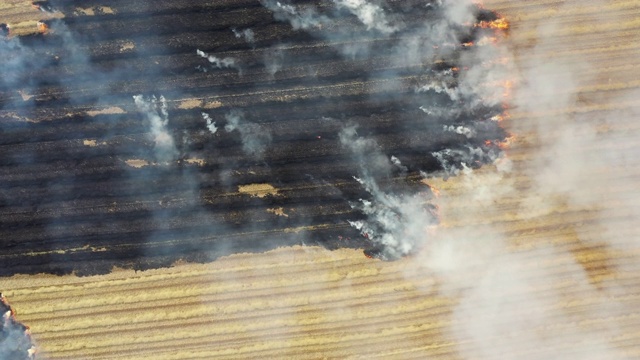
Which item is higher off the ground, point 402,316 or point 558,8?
point 558,8

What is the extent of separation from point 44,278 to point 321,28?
7.35 metres

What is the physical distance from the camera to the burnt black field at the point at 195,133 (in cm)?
816

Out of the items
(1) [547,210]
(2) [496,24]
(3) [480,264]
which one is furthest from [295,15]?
(1) [547,210]

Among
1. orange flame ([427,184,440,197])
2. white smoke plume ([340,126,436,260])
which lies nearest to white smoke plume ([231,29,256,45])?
white smoke plume ([340,126,436,260])

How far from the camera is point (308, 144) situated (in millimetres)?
8203

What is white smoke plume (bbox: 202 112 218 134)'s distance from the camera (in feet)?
26.9

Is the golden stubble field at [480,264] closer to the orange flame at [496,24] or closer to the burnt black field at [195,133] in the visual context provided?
the orange flame at [496,24]

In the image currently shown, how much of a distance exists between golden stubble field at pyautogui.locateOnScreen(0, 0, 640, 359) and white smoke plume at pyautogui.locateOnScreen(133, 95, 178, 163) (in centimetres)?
233

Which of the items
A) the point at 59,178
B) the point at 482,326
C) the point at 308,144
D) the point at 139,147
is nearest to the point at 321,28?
the point at 308,144

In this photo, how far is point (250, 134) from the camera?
819cm

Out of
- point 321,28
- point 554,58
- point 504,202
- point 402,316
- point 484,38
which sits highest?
point 321,28

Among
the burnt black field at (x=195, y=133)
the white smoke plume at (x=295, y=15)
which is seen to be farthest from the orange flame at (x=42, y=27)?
the white smoke plume at (x=295, y=15)

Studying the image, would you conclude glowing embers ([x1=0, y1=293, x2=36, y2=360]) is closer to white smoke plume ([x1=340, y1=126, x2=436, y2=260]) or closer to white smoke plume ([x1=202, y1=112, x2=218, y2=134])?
white smoke plume ([x1=202, y1=112, x2=218, y2=134])

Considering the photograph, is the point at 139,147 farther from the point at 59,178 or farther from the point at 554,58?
the point at 554,58
